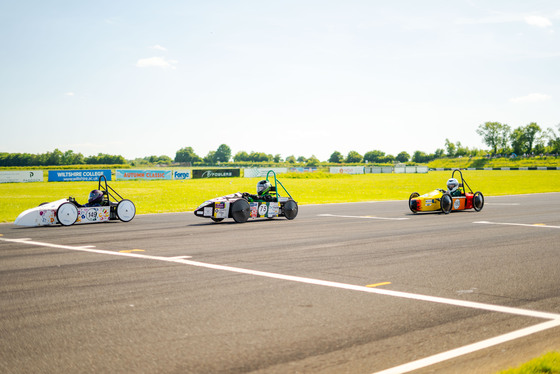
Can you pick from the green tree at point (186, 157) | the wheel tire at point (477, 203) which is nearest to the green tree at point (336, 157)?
the green tree at point (186, 157)

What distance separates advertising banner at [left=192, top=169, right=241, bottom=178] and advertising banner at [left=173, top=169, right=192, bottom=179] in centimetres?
74

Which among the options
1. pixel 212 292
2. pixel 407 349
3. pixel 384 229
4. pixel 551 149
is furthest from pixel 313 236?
pixel 551 149

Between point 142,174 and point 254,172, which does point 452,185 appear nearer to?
point 142,174

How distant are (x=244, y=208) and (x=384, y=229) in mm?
4681

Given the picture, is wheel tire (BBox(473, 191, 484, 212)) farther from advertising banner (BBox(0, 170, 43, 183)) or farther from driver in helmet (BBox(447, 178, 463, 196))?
advertising banner (BBox(0, 170, 43, 183))

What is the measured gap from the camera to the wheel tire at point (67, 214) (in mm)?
15992

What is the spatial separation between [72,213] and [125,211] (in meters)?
1.88

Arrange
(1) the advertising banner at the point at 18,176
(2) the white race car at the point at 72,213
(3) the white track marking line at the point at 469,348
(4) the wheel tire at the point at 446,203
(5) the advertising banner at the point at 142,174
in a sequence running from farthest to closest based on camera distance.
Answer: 1. (5) the advertising banner at the point at 142,174
2. (1) the advertising banner at the point at 18,176
3. (4) the wheel tire at the point at 446,203
4. (2) the white race car at the point at 72,213
5. (3) the white track marking line at the point at 469,348

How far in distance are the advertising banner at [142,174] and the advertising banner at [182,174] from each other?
715 millimetres

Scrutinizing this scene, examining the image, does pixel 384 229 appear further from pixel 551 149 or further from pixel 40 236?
pixel 551 149

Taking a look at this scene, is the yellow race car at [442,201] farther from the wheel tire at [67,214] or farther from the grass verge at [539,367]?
the grass verge at [539,367]

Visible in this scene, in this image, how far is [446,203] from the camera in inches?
774

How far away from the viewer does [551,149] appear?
6742 inches

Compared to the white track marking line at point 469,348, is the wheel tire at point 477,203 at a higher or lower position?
higher
